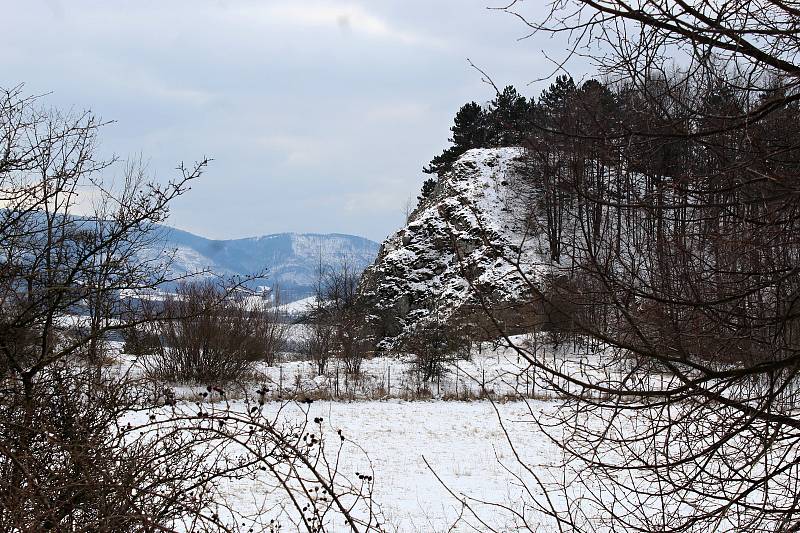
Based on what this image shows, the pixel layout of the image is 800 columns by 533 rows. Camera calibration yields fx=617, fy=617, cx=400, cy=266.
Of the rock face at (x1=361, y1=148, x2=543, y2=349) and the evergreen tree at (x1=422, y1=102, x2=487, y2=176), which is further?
the evergreen tree at (x1=422, y1=102, x2=487, y2=176)

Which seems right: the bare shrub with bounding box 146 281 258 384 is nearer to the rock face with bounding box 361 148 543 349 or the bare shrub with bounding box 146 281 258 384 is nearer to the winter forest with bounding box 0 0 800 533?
the winter forest with bounding box 0 0 800 533

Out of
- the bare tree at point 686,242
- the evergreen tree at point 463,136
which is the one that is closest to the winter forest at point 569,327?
the bare tree at point 686,242

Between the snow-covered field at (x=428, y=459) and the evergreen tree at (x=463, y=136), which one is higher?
the evergreen tree at (x=463, y=136)

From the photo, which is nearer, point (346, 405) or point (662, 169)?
point (662, 169)

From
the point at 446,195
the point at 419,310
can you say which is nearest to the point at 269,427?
the point at 419,310

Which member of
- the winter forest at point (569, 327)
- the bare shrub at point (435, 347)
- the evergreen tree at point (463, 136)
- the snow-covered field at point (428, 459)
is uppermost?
the evergreen tree at point (463, 136)

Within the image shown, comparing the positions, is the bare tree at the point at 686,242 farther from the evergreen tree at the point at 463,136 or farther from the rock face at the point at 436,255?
the evergreen tree at the point at 463,136

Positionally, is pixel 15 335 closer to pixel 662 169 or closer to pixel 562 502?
pixel 662 169

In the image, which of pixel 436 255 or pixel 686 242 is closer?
pixel 686 242

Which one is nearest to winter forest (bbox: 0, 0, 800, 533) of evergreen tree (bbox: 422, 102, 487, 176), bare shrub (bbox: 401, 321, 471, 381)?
bare shrub (bbox: 401, 321, 471, 381)

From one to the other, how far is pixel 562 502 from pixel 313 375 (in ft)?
47.8

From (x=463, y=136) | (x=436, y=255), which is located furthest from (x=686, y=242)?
(x=463, y=136)

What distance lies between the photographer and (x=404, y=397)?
20594 millimetres

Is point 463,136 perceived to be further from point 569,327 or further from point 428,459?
point 569,327
